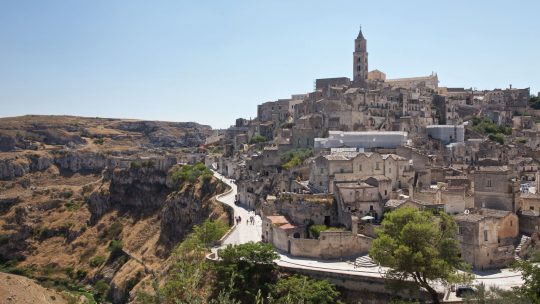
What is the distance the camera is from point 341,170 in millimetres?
46156

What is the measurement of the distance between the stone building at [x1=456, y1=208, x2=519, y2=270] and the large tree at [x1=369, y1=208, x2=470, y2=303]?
3.14 m

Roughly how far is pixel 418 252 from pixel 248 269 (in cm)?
1280

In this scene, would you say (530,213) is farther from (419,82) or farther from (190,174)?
(419,82)

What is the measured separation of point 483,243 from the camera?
35250mm

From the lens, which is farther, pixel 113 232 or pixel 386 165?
pixel 113 232

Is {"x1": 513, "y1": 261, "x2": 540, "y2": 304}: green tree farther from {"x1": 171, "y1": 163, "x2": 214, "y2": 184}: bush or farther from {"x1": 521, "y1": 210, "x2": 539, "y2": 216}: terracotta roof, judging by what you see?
{"x1": 171, "y1": 163, "x2": 214, "y2": 184}: bush

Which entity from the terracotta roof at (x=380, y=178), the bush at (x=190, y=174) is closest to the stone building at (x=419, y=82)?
the bush at (x=190, y=174)

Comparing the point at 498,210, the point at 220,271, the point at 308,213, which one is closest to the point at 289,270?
the point at 220,271

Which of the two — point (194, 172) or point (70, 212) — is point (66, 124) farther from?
point (194, 172)

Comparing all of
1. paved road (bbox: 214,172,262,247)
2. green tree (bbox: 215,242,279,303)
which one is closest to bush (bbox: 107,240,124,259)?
paved road (bbox: 214,172,262,247)

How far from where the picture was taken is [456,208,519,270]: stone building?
1384 inches

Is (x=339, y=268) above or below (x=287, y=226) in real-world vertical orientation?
below

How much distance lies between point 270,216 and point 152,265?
84.4ft

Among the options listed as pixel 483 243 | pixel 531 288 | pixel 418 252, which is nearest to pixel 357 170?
Result: pixel 483 243
